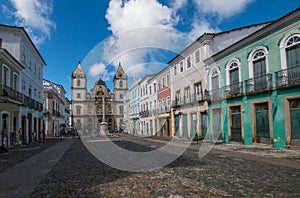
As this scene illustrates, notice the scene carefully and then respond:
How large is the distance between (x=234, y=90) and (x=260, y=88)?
7.49 ft

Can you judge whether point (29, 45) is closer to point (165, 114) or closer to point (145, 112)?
point (165, 114)

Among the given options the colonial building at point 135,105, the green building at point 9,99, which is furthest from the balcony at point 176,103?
the colonial building at point 135,105

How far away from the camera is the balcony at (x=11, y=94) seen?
13.3 metres

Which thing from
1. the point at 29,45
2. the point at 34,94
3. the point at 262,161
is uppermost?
the point at 29,45

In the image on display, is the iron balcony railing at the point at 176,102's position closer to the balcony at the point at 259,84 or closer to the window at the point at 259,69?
the balcony at the point at 259,84

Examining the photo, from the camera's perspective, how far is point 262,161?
320 inches

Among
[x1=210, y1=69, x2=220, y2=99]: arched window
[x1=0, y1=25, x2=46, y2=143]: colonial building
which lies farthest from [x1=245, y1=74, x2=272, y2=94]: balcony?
[x1=0, y1=25, x2=46, y2=143]: colonial building

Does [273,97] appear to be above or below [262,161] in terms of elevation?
above

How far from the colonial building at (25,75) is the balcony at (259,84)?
15.3 m

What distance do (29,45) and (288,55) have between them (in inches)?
763

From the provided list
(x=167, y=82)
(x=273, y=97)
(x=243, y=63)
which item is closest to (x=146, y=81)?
(x=167, y=82)

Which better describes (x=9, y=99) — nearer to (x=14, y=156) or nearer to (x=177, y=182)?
(x=14, y=156)

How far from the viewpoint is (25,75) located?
18109 millimetres

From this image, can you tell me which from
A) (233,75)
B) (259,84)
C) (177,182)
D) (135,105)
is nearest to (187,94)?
(233,75)
